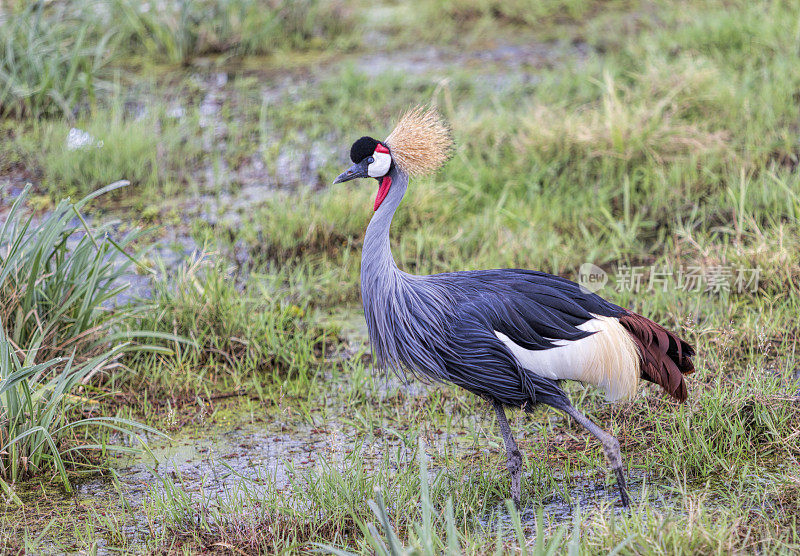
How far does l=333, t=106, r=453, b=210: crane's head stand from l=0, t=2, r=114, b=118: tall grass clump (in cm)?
398

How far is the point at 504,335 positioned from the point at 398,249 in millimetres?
2151

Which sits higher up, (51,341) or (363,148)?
(363,148)

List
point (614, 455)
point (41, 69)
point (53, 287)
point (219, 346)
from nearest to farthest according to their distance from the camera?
point (614, 455) → point (53, 287) → point (219, 346) → point (41, 69)

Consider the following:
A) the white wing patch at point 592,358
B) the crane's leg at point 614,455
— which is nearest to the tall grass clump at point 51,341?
the white wing patch at point 592,358

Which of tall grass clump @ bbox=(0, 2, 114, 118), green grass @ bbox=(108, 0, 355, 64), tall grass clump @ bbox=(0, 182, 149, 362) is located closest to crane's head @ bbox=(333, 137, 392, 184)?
tall grass clump @ bbox=(0, 182, 149, 362)

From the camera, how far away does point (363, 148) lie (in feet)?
11.7

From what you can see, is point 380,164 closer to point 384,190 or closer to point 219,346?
point 384,190

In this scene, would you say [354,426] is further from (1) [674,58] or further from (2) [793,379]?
(1) [674,58]

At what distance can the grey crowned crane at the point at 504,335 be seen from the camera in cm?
344

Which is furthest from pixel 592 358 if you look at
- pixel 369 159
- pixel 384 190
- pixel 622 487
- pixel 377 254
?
pixel 369 159

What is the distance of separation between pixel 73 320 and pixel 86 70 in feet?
12.6

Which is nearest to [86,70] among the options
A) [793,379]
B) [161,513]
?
[161,513]

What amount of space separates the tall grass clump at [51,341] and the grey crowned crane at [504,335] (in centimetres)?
118

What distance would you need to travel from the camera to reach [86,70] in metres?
7.21
